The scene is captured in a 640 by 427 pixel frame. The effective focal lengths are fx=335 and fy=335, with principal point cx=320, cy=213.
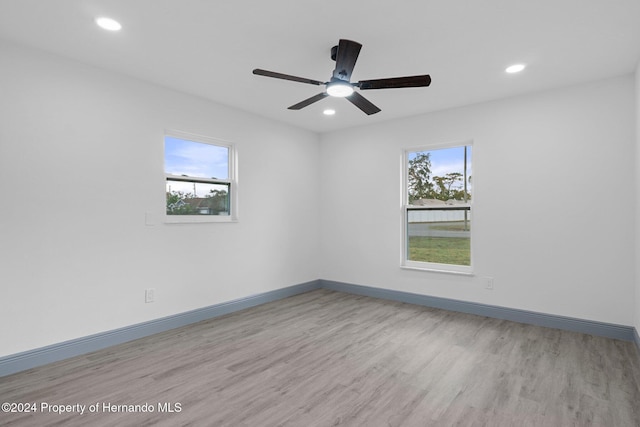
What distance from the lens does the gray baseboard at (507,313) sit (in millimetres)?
3387

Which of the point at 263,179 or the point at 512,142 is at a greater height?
the point at 512,142

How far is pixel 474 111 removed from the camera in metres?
4.22

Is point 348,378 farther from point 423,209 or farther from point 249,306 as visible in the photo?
point 423,209

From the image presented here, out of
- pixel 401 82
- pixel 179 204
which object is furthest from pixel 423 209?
pixel 179 204

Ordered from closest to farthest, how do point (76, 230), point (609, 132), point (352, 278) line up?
point (76, 230) < point (609, 132) < point (352, 278)

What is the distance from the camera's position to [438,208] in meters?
4.68

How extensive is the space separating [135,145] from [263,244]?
2083 mm

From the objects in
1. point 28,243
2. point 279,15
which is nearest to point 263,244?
point 28,243

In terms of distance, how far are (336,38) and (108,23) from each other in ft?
5.51

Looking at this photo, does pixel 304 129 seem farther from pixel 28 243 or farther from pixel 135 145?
pixel 28 243

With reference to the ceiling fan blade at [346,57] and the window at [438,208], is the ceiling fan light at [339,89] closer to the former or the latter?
the ceiling fan blade at [346,57]

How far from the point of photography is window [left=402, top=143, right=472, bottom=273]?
4.46 metres

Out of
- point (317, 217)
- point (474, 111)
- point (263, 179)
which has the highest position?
point (474, 111)

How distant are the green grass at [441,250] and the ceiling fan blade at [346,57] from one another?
9.43 ft
